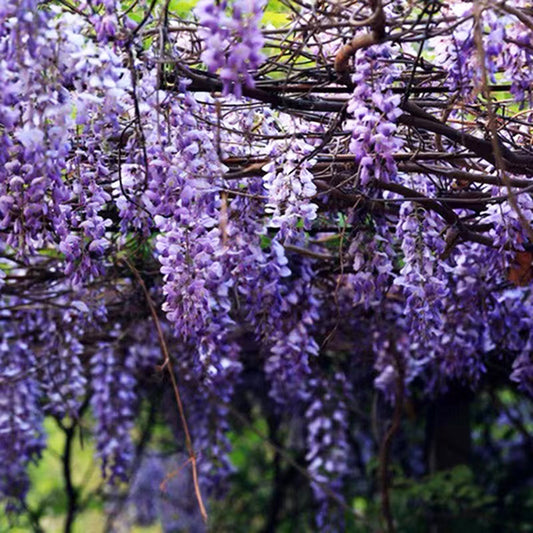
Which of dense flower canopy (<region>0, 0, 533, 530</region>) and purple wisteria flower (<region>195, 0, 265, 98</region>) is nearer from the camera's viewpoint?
purple wisteria flower (<region>195, 0, 265, 98</region>)

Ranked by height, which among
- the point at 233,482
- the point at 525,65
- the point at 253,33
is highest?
the point at 233,482

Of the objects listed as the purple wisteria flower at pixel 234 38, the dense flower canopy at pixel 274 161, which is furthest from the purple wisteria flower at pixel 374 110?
the purple wisteria flower at pixel 234 38

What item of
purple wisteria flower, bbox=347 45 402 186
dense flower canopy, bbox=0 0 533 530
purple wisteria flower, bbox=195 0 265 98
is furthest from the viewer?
purple wisteria flower, bbox=347 45 402 186

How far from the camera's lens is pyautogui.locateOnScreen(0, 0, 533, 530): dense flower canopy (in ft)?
7.93

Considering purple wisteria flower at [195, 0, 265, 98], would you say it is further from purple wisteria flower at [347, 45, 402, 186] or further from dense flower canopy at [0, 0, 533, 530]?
purple wisteria flower at [347, 45, 402, 186]

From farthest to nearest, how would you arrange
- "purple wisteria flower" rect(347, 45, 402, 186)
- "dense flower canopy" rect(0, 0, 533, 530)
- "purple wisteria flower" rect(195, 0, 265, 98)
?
"purple wisteria flower" rect(347, 45, 402, 186) → "dense flower canopy" rect(0, 0, 533, 530) → "purple wisteria flower" rect(195, 0, 265, 98)

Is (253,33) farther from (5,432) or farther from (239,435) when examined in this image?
(239,435)

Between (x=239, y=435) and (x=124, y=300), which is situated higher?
(x=239, y=435)

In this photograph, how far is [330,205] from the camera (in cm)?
351

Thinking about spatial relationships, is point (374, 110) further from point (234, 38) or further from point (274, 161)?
point (234, 38)

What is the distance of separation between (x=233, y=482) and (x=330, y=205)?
244 inches

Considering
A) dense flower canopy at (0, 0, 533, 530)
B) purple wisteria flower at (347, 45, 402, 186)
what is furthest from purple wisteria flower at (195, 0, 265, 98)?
purple wisteria flower at (347, 45, 402, 186)

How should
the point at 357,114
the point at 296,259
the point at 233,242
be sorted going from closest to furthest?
the point at 357,114, the point at 233,242, the point at 296,259

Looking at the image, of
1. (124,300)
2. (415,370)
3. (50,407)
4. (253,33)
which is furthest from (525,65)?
(50,407)
